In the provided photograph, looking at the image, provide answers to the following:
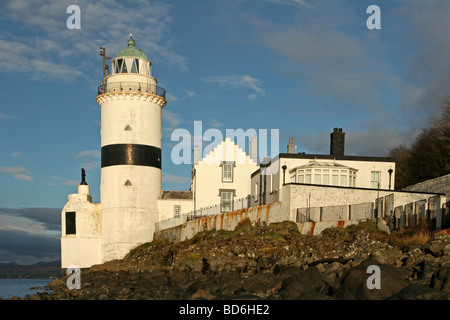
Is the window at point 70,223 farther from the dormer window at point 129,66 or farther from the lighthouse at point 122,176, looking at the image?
the dormer window at point 129,66

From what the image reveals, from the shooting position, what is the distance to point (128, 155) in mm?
47875

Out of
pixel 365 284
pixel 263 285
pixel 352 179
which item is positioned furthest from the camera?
pixel 352 179

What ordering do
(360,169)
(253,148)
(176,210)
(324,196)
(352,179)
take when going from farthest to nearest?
(253,148)
(176,210)
(360,169)
(352,179)
(324,196)

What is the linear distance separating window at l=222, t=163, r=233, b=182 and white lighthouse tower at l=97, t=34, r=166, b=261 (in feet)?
20.7

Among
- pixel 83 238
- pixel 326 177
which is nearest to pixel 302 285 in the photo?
pixel 326 177

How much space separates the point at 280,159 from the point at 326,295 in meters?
22.8

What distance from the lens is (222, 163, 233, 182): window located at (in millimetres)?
51625

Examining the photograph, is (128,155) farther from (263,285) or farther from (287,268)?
(263,285)

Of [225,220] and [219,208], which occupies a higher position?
[219,208]

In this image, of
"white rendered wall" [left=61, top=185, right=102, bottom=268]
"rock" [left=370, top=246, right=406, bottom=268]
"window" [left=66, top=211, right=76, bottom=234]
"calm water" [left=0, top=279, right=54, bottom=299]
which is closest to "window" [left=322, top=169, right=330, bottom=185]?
"rock" [left=370, top=246, right=406, bottom=268]

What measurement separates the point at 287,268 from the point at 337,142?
62.2 ft

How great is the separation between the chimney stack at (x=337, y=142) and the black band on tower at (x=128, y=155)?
16196 mm

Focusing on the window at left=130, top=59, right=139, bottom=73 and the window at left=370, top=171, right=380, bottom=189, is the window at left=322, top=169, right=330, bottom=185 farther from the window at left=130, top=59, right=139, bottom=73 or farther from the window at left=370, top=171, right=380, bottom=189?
the window at left=130, top=59, right=139, bottom=73

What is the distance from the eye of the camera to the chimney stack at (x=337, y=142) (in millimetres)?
42531
